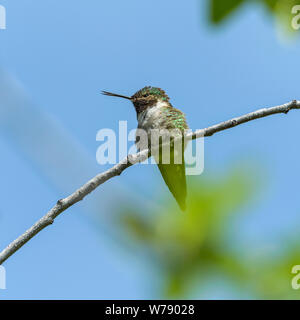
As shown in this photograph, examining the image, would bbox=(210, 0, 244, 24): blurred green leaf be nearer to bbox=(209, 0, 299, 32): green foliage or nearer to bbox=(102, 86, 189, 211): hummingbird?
bbox=(209, 0, 299, 32): green foliage

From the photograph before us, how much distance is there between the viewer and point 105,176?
3.19 m

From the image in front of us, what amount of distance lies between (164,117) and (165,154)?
0.58m

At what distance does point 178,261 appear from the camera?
1.47 meters

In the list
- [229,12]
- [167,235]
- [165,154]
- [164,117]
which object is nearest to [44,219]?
[167,235]

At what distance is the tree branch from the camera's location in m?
2.70

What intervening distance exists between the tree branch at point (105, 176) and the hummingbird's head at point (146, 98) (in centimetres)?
292

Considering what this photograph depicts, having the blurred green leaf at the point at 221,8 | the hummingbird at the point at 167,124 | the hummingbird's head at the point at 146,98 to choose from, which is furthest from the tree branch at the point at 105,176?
the hummingbird's head at the point at 146,98

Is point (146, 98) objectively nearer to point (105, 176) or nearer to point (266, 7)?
point (105, 176)

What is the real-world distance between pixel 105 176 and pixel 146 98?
12.4 ft

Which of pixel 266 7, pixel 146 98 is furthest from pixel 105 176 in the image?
pixel 146 98

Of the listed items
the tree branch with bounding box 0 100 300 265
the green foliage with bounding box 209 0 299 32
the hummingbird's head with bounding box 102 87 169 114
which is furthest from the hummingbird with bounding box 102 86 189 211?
the green foliage with bounding box 209 0 299 32

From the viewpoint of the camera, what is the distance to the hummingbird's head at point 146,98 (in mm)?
6727

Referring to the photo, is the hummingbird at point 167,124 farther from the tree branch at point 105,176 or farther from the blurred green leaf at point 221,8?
the blurred green leaf at point 221,8
